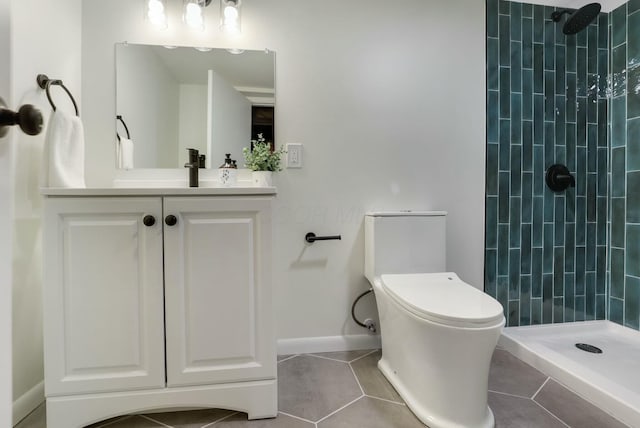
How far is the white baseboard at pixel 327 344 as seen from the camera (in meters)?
1.70

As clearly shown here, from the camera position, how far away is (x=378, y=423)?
116 centimetres

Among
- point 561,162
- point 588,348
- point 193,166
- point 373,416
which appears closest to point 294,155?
point 193,166

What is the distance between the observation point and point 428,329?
113cm

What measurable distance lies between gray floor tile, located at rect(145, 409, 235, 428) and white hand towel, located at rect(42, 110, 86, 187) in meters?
0.97

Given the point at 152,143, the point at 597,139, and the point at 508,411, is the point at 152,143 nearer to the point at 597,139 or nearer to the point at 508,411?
the point at 508,411

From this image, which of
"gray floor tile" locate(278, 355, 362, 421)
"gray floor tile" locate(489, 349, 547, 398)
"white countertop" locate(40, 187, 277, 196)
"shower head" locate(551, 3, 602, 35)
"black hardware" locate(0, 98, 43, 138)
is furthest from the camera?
"shower head" locate(551, 3, 602, 35)

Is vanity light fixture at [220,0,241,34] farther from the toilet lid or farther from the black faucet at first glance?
the toilet lid

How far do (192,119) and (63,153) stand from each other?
560 millimetres

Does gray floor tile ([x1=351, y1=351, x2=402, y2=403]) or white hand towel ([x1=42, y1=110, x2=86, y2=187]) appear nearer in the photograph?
white hand towel ([x1=42, y1=110, x2=86, y2=187])

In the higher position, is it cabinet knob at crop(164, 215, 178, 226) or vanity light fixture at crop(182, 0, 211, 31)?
vanity light fixture at crop(182, 0, 211, 31)

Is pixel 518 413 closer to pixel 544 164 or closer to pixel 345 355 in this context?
pixel 345 355

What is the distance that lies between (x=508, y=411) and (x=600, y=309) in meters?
1.27

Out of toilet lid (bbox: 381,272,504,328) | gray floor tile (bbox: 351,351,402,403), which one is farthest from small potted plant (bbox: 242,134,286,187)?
gray floor tile (bbox: 351,351,402,403)

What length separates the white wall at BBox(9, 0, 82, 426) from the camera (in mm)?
1141
